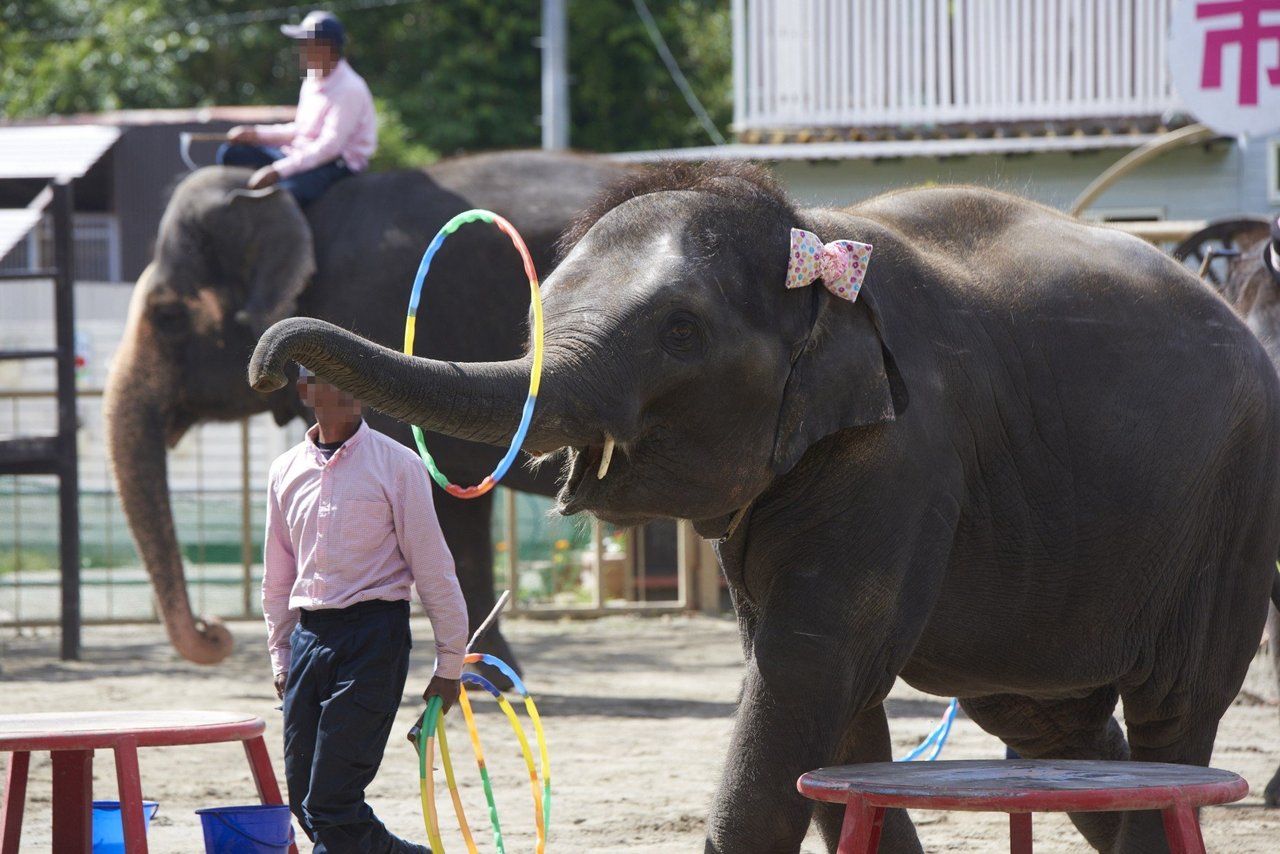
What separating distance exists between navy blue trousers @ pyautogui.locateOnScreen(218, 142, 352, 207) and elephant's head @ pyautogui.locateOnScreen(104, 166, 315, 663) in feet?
0.42

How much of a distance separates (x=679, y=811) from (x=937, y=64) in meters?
11.3

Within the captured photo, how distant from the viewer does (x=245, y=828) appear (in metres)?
4.33

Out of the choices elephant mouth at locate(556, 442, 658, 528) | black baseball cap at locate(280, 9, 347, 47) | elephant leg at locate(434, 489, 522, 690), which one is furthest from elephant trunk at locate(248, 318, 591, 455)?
black baseball cap at locate(280, 9, 347, 47)

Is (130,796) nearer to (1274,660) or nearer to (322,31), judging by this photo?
(1274,660)

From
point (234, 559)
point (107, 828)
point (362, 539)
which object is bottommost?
point (234, 559)

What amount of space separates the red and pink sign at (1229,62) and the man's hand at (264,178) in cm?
418

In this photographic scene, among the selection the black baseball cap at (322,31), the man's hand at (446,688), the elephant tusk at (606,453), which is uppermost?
the black baseball cap at (322,31)

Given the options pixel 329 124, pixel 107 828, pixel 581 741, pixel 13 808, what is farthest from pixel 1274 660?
pixel 329 124

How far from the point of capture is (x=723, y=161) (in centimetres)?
426

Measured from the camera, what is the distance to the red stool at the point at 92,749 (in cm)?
→ 409

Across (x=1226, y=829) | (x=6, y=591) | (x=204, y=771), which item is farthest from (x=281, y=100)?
(x=1226, y=829)

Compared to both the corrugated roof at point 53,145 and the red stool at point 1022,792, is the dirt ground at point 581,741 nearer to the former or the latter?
the red stool at point 1022,792

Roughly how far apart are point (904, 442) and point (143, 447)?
18.8 feet

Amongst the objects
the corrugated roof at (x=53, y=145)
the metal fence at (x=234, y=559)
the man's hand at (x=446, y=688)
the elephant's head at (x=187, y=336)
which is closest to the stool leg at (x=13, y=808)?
the man's hand at (x=446, y=688)
